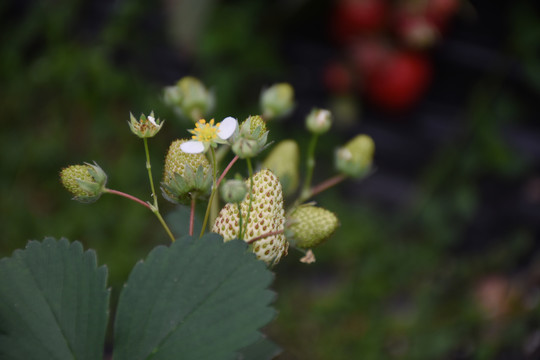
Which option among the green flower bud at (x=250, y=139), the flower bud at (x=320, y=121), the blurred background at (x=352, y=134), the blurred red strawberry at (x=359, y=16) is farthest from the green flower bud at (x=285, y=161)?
the blurred red strawberry at (x=359, y=16)

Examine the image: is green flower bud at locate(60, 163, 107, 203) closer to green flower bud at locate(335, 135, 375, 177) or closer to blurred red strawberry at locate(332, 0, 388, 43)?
green flower bud at locate(335, 135, 375, 177)

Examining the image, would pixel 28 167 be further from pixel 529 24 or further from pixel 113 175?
pixel 529 24

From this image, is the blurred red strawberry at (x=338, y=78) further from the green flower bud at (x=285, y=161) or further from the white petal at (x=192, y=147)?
the white petal at (x=192, y=147)

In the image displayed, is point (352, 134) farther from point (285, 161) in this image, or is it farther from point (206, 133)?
point (206, 133)

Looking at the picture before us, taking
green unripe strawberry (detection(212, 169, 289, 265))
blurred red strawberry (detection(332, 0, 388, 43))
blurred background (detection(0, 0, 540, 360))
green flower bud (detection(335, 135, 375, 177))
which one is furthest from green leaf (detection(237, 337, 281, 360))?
blurred red strawberry (detection(332, 0, 388, 43))

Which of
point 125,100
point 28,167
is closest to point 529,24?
point 125,100

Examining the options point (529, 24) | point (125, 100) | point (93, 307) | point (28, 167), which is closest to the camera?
point (93, 307)
